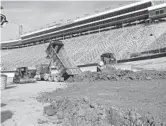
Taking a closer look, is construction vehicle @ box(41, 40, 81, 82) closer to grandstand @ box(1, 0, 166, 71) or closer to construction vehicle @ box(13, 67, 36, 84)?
grandstand @ box(1, 0, 166, 71)

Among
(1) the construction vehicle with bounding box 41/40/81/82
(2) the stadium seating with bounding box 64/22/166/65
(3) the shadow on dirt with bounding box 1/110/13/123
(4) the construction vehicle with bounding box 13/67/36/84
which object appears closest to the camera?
(3) the shadow on dirt with bounding box 1/110/13/123

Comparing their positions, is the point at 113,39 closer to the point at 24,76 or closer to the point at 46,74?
the point at 46,74

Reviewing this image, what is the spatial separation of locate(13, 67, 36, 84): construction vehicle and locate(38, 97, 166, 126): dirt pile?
14.2 metres

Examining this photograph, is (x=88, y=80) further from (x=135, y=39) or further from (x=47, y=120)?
(x=135, y=39)

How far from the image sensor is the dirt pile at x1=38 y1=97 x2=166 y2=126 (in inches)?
225

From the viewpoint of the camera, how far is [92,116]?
6.15m

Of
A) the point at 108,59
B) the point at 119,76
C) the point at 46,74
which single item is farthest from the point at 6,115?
the point at 108,59

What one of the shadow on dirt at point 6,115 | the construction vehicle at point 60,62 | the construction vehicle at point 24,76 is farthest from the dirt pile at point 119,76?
the shadow on dirt at point 6,115

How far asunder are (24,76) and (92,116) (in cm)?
1672

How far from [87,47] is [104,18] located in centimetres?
1334

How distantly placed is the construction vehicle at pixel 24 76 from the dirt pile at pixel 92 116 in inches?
559

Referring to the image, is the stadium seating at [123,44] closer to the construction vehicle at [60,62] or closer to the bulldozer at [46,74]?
the bulldozer at [46,74]

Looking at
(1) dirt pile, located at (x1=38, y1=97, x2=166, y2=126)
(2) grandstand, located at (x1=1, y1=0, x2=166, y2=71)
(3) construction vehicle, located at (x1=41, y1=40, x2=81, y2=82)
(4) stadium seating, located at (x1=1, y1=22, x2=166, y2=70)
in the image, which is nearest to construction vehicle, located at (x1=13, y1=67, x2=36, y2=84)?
(3) construction vehicle, located at (x1=41, y1=40, x2=81, y2=82)

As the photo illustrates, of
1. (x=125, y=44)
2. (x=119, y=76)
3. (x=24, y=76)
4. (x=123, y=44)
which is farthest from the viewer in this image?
(x=123, y=44)
